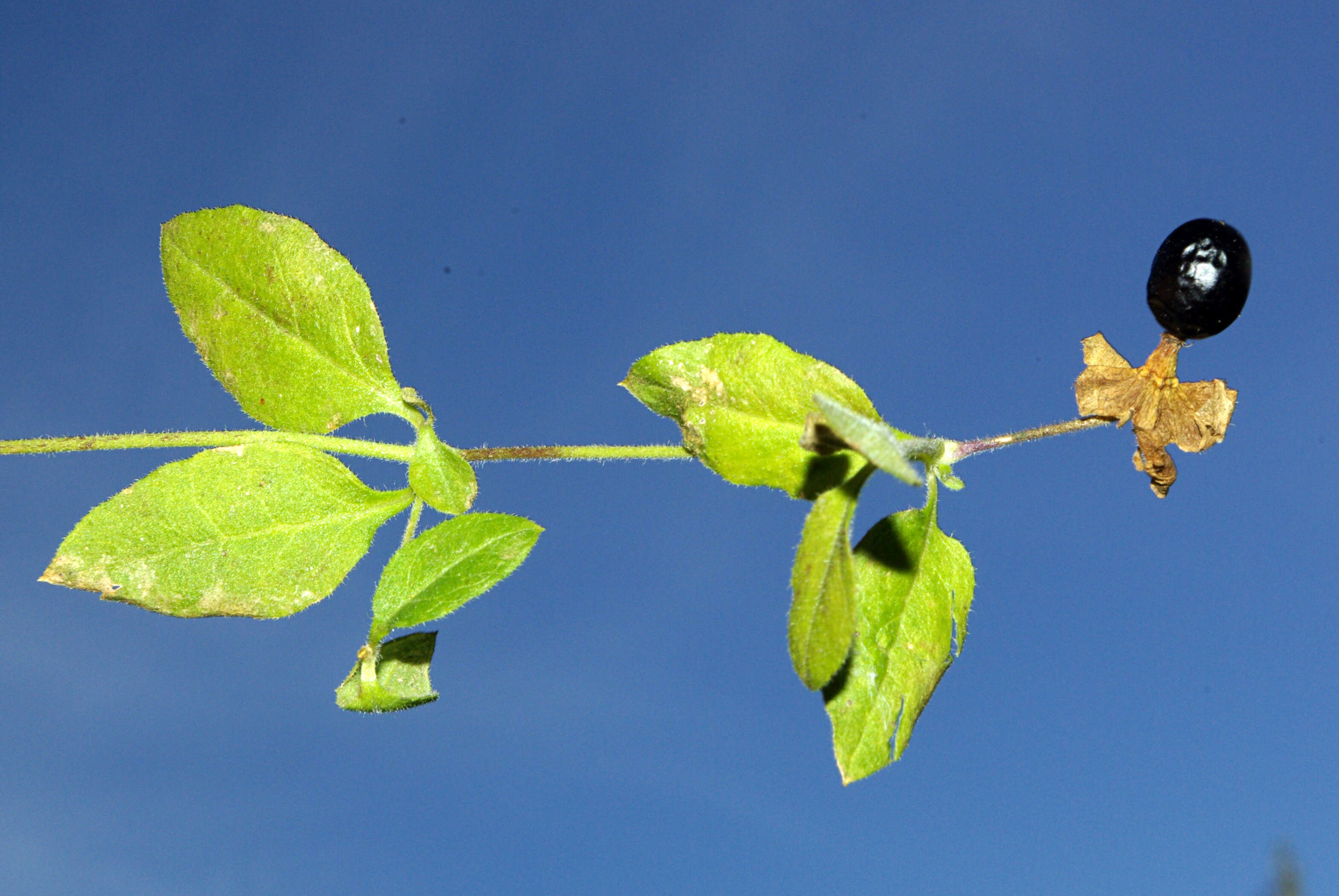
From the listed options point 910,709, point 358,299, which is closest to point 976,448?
point 910,709

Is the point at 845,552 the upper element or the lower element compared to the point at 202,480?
lower

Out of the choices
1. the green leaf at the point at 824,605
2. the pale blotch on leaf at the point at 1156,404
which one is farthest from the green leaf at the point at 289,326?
the pale blotch on leaf at the point at 1156,404

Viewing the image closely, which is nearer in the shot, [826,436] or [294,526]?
[826,436]

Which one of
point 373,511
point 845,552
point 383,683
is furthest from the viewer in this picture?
point 373,511

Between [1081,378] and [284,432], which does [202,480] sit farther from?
[1081,378]

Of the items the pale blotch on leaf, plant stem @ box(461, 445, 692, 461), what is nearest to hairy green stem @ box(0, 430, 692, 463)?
plant stem @ box(461, 445, 692, 461)

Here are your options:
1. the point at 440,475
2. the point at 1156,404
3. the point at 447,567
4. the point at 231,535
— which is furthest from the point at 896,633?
the point at 231,535

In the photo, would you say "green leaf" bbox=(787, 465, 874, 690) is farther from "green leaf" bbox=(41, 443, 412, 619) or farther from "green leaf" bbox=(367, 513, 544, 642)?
"green leaf" bbox=(41, 443, 412, 619)

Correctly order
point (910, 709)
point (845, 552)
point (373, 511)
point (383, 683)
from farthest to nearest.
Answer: point (373, 511), point (383, 683), point (910, 709), point (845, 552)
